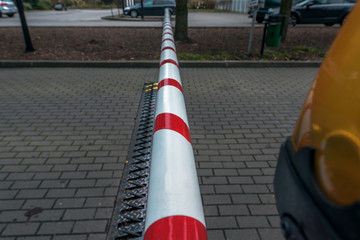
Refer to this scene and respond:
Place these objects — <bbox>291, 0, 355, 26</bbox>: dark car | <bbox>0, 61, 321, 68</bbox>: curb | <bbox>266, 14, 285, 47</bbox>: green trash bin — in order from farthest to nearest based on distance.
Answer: <bbox>291, 0, 355, 26</bbox>: dark car
<bbox>266, 14, 285, 47</bbox>: green trash bin
<bbox>0, 61, 321, 68</bbox>: curb

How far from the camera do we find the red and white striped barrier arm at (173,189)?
1050mm

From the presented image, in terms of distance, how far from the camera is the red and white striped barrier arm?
3.45 ft

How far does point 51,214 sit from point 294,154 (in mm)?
2306

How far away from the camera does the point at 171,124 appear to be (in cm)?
170

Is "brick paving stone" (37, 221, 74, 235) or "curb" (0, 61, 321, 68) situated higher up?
"brick paving stone" (37, 221, 74, 235)

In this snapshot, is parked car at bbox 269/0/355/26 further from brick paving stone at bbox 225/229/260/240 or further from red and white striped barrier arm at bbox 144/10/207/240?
red and white striped barrier arm at bbox 144/10/207/240

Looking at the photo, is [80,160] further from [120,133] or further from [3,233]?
[3,233]

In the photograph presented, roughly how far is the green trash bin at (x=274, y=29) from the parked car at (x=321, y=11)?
7194 millimetres

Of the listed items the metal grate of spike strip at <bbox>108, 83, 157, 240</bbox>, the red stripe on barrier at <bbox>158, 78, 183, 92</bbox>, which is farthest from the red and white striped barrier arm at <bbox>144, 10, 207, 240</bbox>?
the metal grate of spike strip at <bbox>108, 83, 157, 240</bbox>

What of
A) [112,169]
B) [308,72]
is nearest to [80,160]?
[112,169]

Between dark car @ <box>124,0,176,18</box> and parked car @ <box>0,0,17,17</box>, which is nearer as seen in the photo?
parked car @ <box>0,0,17,17</box>

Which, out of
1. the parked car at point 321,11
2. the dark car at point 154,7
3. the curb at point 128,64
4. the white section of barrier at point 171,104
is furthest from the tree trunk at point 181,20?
the dark car at point 154,7

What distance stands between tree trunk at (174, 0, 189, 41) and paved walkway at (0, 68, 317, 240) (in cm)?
392

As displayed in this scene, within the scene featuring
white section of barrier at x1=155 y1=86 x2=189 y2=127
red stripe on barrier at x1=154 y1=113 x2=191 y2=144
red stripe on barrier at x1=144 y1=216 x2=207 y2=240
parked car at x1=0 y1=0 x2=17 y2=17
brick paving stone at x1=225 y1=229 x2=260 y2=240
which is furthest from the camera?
parked car at x1=0 y1=0 x2=17 y2=17
